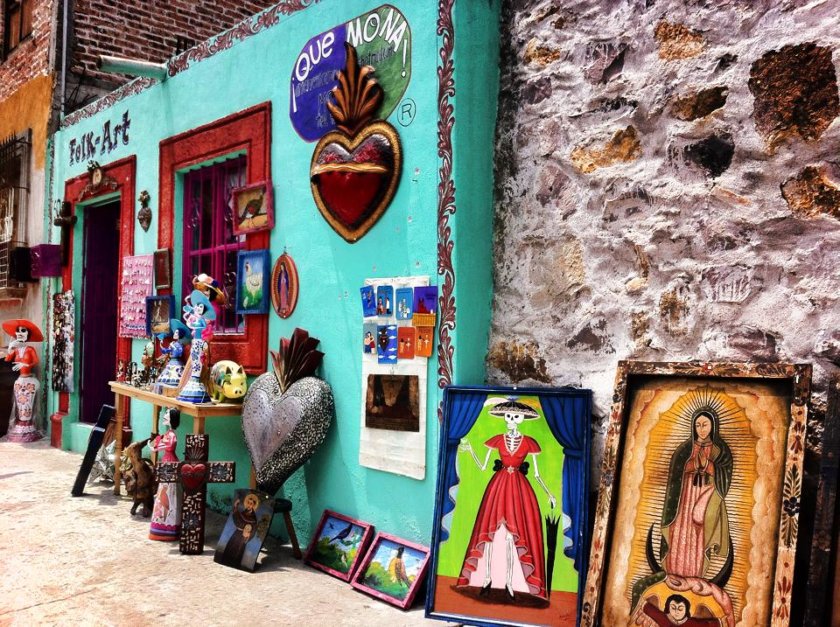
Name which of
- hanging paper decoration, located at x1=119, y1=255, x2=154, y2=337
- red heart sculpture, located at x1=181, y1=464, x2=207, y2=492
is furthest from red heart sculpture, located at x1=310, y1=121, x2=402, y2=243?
hanging paper decoration, located at x1=119, y1=255, x2=154, y2=337

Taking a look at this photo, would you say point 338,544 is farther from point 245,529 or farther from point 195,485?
point 195,485

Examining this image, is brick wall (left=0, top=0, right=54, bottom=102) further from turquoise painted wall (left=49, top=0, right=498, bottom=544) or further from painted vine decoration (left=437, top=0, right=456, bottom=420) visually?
painted vine decoration (left=437, top=0, right=456, bottom=420)

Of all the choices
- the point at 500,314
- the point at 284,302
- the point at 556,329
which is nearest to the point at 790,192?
the point at 556,329

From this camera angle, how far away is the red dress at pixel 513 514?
9.73 feet

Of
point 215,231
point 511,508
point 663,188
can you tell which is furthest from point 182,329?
point 663,188

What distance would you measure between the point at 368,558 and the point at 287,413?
887 millimetres

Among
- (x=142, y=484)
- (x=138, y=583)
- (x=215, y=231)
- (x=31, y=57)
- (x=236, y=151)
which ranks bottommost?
(x=138, y=583)

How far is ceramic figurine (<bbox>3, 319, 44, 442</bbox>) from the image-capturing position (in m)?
7.68

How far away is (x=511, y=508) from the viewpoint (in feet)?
10.0

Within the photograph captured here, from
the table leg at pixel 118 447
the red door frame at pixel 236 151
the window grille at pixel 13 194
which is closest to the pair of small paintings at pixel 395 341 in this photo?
the red door frame at pixel 236 151

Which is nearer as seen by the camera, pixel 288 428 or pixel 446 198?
pixel 446 198

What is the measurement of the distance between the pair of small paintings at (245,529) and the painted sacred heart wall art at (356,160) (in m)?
1.45

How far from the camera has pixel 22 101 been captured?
854 cm

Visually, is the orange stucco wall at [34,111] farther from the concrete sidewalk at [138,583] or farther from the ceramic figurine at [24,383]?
the concrete sidewalk at [138,583]
